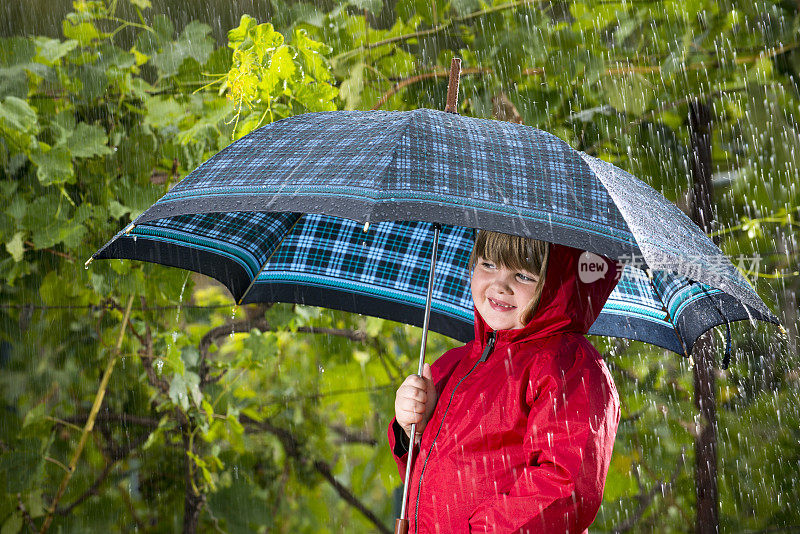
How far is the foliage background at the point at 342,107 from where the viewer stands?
7.37 ft

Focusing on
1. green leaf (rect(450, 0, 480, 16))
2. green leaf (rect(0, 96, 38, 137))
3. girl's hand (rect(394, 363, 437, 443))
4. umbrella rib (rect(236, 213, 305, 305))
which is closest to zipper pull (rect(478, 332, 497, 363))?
girl's hand (rect(394, 363, 437, 443))

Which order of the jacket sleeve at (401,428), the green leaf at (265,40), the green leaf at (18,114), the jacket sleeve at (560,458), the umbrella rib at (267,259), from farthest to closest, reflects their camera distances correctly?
the green leaf at (18,114), the green leaf at (265,40), the umbrella rib at (267,259), the jacket sleeve at (401,428), the jacket sleeve at (560,458)

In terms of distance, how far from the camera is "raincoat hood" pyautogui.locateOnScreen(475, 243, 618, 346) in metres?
1.33

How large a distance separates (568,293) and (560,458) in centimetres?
30

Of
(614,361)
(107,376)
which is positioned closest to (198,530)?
(107,376)

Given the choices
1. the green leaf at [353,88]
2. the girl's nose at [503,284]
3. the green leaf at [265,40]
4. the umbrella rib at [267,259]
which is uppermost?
the green leaf at [265,40]

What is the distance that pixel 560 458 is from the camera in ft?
3.84

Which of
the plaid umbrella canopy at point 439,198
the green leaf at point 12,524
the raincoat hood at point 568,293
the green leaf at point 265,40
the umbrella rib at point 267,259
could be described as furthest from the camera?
the green leaf at point 12,524

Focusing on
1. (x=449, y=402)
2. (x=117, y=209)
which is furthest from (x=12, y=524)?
(x=449, y=402)

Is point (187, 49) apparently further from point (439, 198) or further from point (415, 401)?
point (439, 198)

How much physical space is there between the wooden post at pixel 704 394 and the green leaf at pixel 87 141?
1.80m

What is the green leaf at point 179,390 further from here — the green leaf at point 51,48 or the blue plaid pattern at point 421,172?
the blue plaid pattern at point 421,172

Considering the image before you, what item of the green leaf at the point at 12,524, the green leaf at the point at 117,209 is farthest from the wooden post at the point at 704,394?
the green leaf at the point at 12,524

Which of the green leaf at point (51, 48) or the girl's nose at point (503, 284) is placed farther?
the green leaf at point (51, 48)
